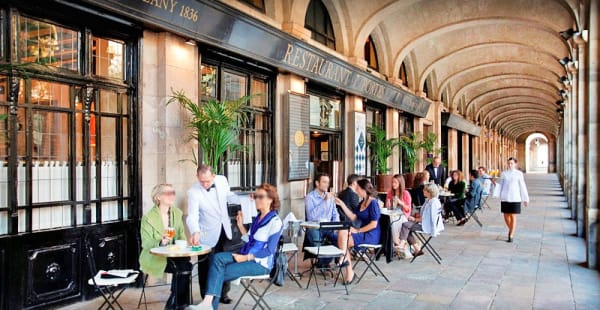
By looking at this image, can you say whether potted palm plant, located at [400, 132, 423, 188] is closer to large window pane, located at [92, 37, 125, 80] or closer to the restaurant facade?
the restaurant facade

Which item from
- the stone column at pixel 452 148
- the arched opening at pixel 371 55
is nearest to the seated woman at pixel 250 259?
the arched opening at pixel 371 55

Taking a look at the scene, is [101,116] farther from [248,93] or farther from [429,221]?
[429,221]

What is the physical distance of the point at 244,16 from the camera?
6.54m

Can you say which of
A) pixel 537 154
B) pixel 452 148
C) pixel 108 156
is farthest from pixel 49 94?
pixel 537 154

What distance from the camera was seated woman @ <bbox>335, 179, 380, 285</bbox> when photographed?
235 inches

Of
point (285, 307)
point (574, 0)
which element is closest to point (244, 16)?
point (285, 307)

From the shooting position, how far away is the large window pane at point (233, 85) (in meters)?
7.31

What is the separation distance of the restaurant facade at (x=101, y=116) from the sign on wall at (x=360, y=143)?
3.79m

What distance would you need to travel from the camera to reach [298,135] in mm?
8758

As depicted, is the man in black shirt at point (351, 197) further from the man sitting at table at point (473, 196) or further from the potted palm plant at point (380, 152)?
the potted palm plant at point (380, 152)

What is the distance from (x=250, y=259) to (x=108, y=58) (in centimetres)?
274

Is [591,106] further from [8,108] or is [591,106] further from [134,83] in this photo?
[8,108]

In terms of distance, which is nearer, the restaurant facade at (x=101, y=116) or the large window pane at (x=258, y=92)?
the restaurant facade at (x=101, y=116)

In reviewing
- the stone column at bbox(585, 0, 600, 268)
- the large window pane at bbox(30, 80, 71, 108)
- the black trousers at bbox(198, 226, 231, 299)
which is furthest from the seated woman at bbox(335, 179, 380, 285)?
the large window pane at bbox(30, 80, 71, 108)
